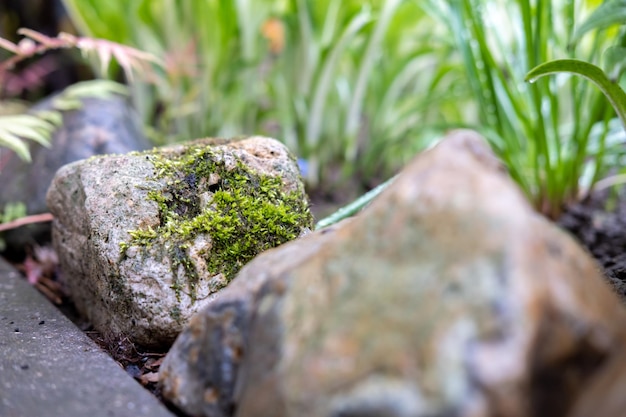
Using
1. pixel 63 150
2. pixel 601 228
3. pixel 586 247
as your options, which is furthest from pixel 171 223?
pixel 601 228

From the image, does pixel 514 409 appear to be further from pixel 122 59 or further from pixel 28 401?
pixel 122 59

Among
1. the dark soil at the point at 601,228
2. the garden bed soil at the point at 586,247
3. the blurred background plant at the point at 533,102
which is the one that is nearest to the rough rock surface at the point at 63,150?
the garden bed soil at the point at 586,247

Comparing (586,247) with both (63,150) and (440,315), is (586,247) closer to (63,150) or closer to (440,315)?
(440,315)

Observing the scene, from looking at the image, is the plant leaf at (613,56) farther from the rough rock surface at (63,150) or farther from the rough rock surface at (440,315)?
the rough rock surface at (63,150)

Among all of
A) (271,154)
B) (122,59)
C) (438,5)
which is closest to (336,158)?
(438,5)

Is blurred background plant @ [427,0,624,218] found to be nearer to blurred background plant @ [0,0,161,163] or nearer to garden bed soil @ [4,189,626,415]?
garden bed soil @ [4,189,626,415]

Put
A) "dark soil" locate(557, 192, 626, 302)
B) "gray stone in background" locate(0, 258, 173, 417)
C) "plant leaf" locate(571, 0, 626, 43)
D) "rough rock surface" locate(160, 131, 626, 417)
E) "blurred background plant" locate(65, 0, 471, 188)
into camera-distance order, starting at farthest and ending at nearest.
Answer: "blurred background plant" locate(65, 0, 471, 188) < "dark soil" locate(557, 192, 626, 302) < "plant leaf" locate(571, 0, 626, 43) < "gray stone in background" locate(0, 258, 173, 417) < "rough rock surface" locate(160, 131, 626, 417)

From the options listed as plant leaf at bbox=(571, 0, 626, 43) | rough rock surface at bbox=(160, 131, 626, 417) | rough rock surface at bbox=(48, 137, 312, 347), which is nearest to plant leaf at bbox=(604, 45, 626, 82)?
plant leaf at bbox=(571, 0, 626, 43)
